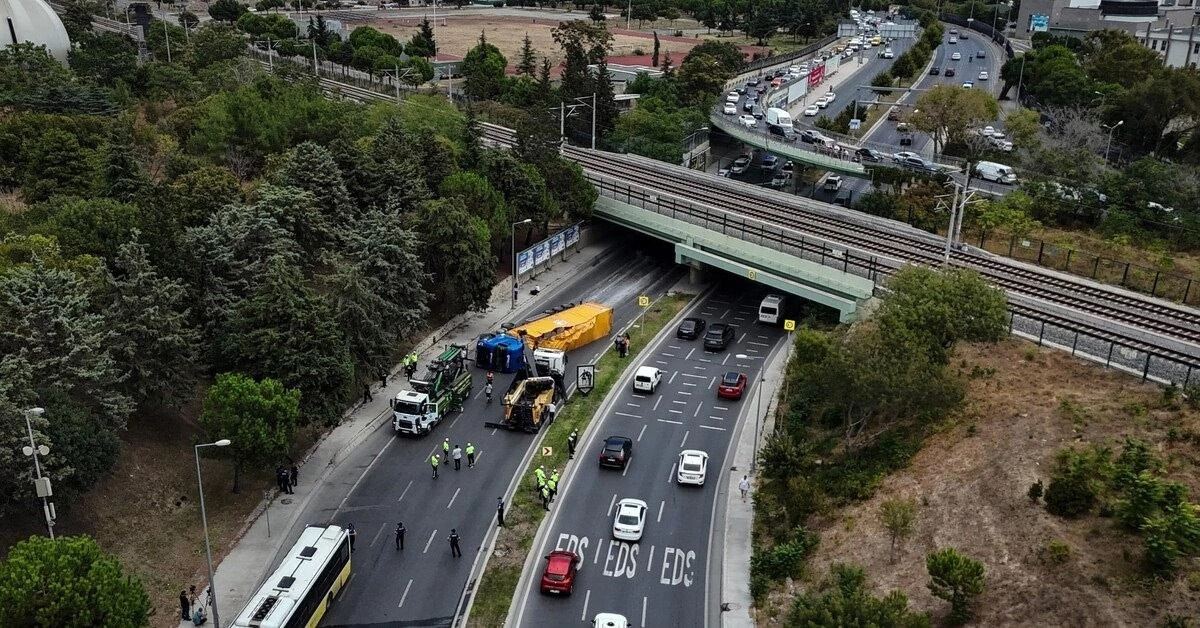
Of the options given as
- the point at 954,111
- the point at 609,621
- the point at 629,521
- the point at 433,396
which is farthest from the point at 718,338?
the point at 954,111

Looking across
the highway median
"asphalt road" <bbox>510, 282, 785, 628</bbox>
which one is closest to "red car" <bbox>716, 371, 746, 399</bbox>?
"asphalt road" <bbox>510, 282, 785, 628</bbox>

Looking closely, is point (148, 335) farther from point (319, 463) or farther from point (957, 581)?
point (957, 581)

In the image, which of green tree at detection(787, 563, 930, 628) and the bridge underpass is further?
the bridge underpass

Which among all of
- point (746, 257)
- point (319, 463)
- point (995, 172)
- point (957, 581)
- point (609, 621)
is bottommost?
point (319, 463)

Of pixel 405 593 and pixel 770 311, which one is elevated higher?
pixel 770 311

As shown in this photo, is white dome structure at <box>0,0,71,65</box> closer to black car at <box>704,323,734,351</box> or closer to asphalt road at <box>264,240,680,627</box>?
asphalt road at <box>264,240,680,627</box>

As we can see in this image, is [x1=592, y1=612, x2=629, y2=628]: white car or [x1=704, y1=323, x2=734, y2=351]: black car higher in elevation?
[x1=704, y1=323, x2=734, y2=351]: black car
